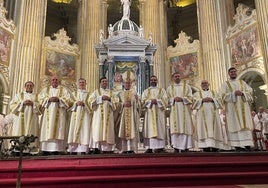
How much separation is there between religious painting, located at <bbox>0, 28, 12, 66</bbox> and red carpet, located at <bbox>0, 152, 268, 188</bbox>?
902 cm

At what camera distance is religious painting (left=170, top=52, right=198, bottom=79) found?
611 inches

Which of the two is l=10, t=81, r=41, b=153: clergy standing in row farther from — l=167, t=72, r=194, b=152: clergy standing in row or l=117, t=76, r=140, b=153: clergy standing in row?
l=167, t=72, r=194, b=152: clergy standing in row

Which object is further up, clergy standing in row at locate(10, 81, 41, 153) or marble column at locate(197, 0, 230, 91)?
marble column at locate(197, 0, 230, 91)

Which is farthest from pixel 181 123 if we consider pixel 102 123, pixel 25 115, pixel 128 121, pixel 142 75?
pixel 142 75

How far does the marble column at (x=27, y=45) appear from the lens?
12586 mm

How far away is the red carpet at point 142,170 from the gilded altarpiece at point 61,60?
418 inches

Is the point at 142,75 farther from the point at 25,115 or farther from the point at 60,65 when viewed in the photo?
the point at 60,65

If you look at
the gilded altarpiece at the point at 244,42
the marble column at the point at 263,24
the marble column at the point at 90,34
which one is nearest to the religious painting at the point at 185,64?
the gilded altarpiece at the point at 244,42

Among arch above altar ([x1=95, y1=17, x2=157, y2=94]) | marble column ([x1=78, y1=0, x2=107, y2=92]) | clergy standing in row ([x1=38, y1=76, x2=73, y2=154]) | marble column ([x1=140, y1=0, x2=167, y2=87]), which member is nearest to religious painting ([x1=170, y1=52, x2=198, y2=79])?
marble column ([x1=140, y1=0, x2=167, y2=87])

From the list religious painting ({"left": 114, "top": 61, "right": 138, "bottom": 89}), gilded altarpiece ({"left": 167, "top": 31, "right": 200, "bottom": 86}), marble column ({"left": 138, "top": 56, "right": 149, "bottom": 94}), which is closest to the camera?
marble column ({"left": 138, "top": 56, "right": 149, "bottom": 94})

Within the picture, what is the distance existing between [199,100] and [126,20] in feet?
20.0

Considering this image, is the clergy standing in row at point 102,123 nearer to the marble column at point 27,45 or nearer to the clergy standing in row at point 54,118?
the clergy standing in row at point 54,118

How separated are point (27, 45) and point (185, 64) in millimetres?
7243

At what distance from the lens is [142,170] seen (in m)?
4.17
